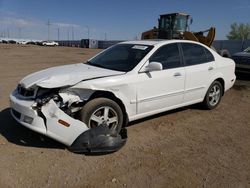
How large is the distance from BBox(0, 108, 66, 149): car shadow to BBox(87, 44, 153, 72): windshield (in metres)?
1.58

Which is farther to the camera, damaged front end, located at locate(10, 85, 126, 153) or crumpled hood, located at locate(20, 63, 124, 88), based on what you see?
crumpled hood, located at locate(20, 63, 124, 88)

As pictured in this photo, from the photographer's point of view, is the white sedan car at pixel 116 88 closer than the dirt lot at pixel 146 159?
No

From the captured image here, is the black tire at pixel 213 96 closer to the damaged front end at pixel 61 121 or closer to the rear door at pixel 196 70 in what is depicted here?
the rear door at pixel 196 70

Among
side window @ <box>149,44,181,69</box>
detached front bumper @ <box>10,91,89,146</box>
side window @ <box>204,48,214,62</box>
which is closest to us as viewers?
detached front bumper @ <box>10,91,89,146</box>

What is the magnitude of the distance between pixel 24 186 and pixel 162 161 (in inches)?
68.1

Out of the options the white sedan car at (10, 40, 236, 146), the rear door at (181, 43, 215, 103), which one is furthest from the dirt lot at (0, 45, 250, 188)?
the rear door at (181, 43, 215, 103)

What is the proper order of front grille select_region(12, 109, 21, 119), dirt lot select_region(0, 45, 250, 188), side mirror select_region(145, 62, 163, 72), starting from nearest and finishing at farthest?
dirt lot select_region(0, 45, 250, 188), front grille select_region(12, 109, 21, 119), side mirror select_region(145, 62, 163, 72)

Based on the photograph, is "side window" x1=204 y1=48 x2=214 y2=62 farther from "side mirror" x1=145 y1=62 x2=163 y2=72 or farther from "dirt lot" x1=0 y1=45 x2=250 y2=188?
"side mirror" x1=145 y1=62 x2=163 y2=72

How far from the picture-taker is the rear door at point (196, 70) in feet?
17.6

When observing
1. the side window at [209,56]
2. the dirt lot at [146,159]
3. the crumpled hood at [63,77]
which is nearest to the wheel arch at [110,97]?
the crumpled hood at [63,77]

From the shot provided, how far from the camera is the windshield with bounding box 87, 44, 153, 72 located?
4711mm

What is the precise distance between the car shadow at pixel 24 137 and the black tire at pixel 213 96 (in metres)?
3.37

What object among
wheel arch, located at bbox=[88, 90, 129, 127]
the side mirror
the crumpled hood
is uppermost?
the side mirror

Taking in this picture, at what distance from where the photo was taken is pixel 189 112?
19.4ft
